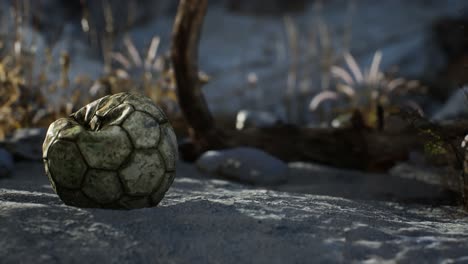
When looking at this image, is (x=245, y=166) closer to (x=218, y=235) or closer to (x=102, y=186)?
(x=102, y=186)

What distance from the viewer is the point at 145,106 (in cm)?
270

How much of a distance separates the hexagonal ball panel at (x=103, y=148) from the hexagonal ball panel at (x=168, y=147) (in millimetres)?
206

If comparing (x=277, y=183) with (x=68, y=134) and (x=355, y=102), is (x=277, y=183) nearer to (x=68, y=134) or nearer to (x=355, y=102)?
(x=68, y=134)

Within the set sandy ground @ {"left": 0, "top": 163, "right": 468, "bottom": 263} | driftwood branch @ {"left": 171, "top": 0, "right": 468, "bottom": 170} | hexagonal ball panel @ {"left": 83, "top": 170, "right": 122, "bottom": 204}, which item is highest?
driftwood branch @ {"left": 171, "top": 0, "right": 468, "bottom": 170}

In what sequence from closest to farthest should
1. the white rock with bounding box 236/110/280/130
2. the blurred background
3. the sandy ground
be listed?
the sandy ground
the white rock with bounding box 236/110/280/130
the blurred background

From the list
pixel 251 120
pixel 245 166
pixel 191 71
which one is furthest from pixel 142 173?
pixel 251 120

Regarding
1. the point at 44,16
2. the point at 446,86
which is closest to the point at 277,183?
the point at 446,86

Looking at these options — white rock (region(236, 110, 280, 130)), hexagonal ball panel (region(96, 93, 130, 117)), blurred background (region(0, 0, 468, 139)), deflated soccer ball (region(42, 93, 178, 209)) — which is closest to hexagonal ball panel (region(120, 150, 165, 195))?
deflated soccer ball (region(42, 93, 178, 209))

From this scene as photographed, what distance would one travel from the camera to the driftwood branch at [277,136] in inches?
200

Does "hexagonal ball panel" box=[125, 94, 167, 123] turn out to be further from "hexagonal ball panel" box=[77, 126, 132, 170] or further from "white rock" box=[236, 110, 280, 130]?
"white rock" box=[236, 110, 280, 130]

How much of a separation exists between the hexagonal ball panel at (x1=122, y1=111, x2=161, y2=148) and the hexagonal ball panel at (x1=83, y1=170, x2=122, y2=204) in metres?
0.20

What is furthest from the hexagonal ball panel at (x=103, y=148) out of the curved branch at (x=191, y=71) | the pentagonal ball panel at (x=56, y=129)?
the curved branch at (x=191, y=71)

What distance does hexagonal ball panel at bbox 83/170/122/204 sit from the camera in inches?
99.3

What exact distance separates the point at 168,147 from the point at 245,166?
2.23 metres
